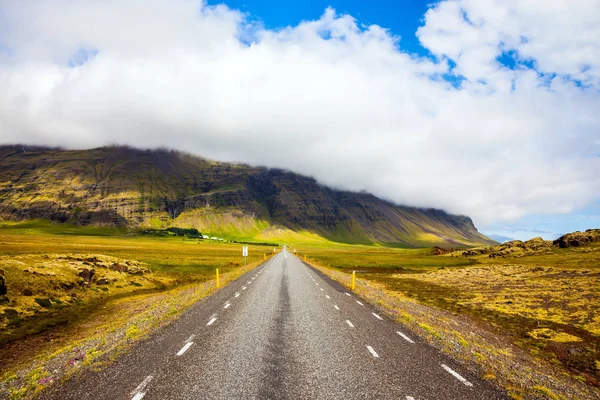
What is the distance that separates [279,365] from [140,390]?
3614mm

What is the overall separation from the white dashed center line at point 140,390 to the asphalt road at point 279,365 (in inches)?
0.9

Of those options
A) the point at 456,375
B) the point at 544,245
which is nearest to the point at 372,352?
the point at 456,375

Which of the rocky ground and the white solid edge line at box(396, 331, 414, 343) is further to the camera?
the rocky ground

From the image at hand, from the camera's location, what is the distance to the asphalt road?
7.71m

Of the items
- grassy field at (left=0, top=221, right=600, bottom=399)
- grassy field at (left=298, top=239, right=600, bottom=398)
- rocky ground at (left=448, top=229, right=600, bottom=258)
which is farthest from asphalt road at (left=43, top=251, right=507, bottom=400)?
rocky ground at (left=448, top=229, right=600, bottom=258)

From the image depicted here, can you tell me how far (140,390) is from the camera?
7.64m

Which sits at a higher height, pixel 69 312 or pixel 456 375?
pixel 456 375

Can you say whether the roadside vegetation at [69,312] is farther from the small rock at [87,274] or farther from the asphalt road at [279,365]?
the asphalt road at [279,365]

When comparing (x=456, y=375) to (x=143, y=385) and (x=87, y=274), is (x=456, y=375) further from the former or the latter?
(x=87, y=274)

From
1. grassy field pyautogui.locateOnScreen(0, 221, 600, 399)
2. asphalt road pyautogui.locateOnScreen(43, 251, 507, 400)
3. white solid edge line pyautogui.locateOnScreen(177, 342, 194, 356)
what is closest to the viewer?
asphalt road pyautogui.locateOnScreen(43, 251, 507, 400)

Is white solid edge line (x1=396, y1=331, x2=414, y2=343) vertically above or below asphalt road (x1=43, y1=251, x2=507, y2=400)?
below

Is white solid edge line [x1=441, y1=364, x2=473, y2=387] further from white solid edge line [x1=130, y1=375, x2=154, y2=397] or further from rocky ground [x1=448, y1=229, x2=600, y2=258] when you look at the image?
rocky ground [x1=448, y1=229, x2=600, y2=258]

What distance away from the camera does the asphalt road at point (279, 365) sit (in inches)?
304

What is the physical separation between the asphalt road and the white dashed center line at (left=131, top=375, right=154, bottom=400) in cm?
2
